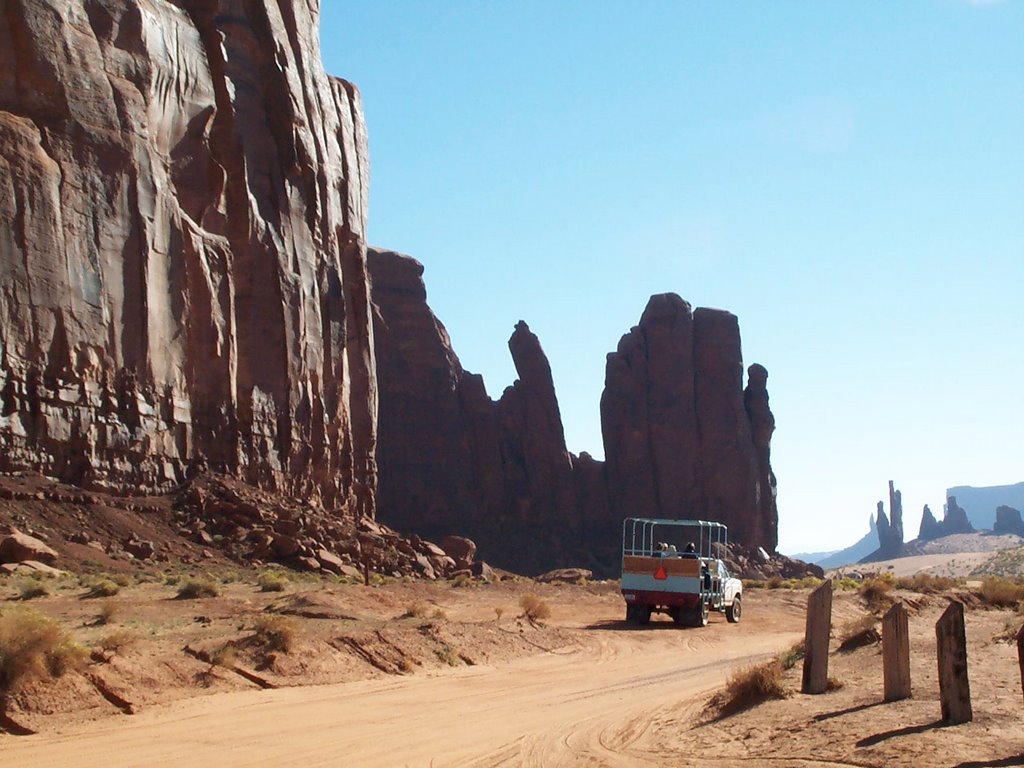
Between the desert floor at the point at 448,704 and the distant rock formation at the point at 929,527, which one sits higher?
the distant rock formation at the point at 929,527

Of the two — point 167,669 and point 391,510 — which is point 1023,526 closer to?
point 391,510

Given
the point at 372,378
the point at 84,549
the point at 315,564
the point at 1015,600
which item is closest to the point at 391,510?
the point at 372,378

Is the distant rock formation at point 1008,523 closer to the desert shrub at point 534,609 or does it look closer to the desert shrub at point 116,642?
the desert shrub at point 534,609

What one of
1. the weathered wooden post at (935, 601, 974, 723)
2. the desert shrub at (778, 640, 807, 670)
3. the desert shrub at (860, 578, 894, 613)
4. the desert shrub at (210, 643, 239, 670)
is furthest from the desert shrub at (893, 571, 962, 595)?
the desert shrub at (210, 643, 239, 670)

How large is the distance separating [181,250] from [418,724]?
112 feet

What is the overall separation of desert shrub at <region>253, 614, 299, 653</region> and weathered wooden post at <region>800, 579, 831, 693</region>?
23.9ft

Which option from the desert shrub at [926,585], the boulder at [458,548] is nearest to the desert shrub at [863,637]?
the desert shrub at [926,585]

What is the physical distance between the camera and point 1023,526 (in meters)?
190

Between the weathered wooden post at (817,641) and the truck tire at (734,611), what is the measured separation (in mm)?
16978

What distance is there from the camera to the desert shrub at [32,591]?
24.3m

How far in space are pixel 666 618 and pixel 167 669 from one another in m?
20.0

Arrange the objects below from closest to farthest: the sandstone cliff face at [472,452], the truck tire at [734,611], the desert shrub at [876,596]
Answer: the truck tire at [734,611] → the desert shrub at [876,596] → the sandstone cliff face at [472,452]

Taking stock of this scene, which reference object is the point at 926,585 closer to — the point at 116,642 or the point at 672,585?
the point at 672,585

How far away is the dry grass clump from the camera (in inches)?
484
